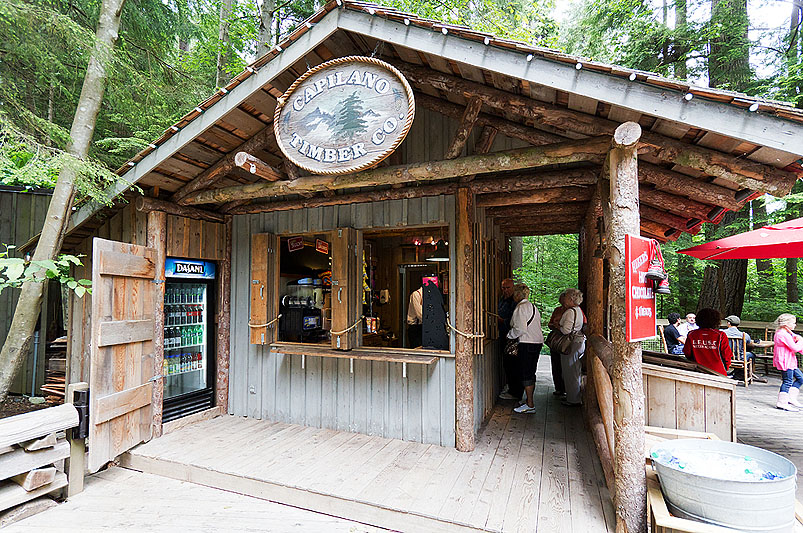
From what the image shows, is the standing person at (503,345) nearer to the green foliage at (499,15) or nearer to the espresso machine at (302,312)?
the espresso machine at (302,312)

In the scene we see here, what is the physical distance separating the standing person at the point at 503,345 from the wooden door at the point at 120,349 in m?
4.53

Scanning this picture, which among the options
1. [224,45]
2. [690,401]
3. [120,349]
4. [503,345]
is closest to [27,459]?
[120,349]

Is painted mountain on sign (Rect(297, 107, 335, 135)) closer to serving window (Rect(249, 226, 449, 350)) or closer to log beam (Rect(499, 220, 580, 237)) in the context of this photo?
serving window (Rect(249, 226, 449, 350))

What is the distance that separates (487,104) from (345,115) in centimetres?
123

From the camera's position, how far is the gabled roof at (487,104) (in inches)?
99.0

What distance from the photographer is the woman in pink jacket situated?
584 centimetres

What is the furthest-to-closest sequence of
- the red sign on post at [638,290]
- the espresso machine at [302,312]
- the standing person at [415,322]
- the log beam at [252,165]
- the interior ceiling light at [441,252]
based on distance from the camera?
the interior ceiling light at [441,252] < the standing person at [415,322] < the espresso machine at [302,312] < the log beam at [252,165] < the red sign on post at [638,290]

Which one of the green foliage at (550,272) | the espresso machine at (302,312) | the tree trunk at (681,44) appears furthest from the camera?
the green foliage at (550,272)

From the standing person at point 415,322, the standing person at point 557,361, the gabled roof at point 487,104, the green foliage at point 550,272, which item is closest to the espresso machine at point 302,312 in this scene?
the standing person at point 415,322

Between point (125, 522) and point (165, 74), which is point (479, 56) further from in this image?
point (165, 74)

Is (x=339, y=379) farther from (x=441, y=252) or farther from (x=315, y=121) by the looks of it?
(x=441, y=252)

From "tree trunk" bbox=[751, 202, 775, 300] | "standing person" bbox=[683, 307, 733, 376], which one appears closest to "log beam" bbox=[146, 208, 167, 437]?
"standing person" bbox=[683, 307, 733, 376]

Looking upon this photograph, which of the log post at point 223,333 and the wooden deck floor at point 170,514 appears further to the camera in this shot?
the log post at point 223,333

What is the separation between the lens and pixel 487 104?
3633mm
